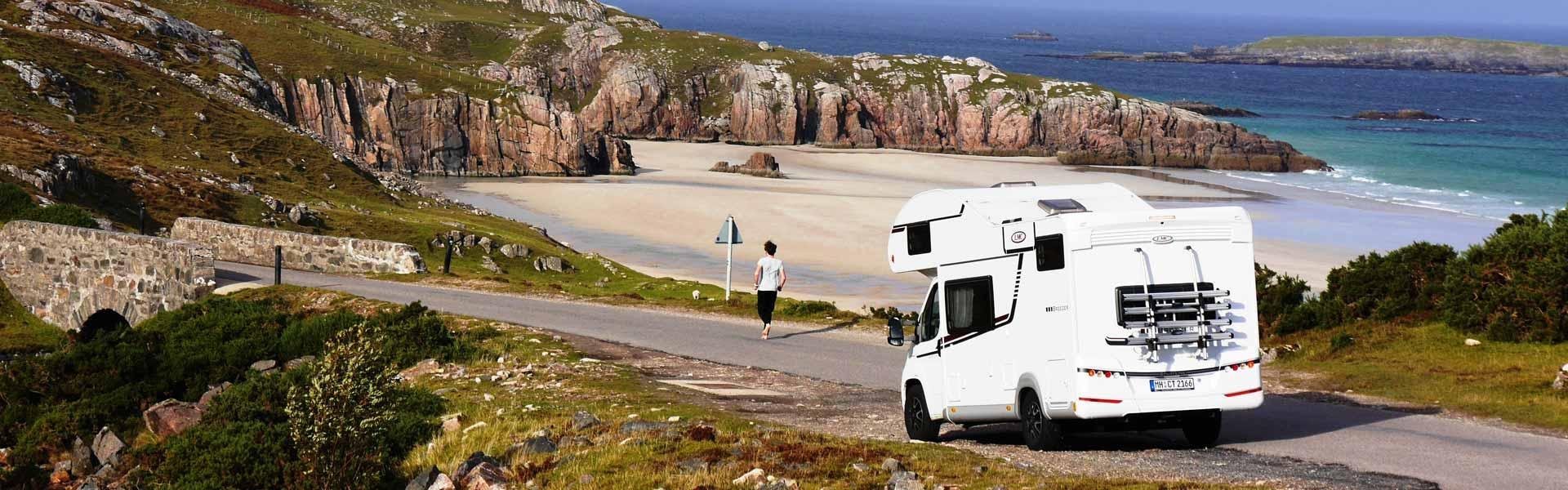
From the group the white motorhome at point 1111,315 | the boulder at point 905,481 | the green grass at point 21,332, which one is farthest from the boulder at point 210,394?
the white motorhome at point 1111,315

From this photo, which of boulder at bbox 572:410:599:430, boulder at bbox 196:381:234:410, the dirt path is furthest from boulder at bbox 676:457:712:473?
boulder at bbox 196:381:234:410

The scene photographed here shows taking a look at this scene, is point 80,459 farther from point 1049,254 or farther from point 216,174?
point 216,174

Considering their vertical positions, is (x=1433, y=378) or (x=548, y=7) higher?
(x=548, y=7)

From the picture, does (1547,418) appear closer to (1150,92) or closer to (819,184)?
(819,184)

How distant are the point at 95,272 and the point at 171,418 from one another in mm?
11025

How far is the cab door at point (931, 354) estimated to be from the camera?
15.4 meters

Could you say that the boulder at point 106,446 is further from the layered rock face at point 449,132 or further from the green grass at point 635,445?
the layered rock face at point 449,132

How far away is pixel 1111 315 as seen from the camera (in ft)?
42.8

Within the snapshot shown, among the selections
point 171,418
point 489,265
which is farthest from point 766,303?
point 489,265

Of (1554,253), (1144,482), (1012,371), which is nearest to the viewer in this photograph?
(1144,482)

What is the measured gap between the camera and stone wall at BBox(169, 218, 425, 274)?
3616cm

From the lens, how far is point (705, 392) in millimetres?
19844

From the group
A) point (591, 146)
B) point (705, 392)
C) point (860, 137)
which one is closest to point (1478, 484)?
point (705, 392)

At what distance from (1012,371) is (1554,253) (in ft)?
40.9
